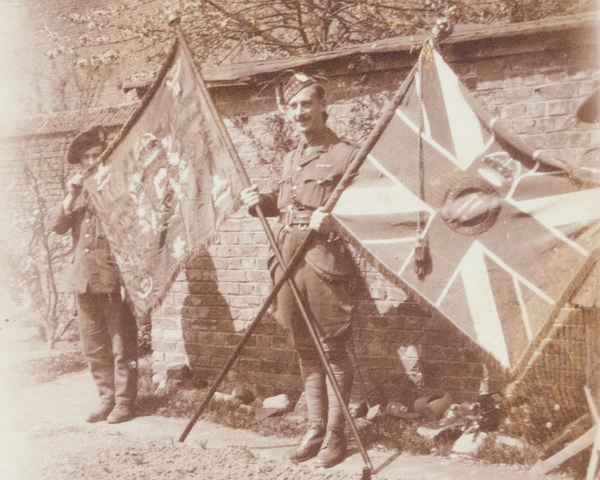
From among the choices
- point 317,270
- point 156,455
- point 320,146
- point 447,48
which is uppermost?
point 447,48

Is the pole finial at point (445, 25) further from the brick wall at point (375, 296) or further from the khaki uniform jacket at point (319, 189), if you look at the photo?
the brick wall at point (375, 296)

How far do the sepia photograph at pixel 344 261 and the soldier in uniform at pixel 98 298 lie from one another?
0.7 inches

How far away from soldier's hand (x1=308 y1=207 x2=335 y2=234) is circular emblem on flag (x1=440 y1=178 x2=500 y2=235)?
2.17 ft

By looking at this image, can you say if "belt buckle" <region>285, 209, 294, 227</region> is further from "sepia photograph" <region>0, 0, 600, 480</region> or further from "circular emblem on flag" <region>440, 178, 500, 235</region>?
"circular emblem on flag" <region>440, 178, 500, 235</region>

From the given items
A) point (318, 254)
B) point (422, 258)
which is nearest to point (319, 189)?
point (318, 254)

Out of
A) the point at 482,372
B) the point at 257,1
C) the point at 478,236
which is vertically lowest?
the point at 482,372

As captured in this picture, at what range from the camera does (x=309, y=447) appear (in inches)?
139

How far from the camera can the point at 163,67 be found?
3.86 meters

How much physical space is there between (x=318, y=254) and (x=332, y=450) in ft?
4.00

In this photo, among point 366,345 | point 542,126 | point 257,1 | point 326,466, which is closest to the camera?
point 326,466

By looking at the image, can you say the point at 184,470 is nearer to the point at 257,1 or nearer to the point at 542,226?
the point at 542,226

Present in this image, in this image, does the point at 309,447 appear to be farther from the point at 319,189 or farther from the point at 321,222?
the point at 319,189

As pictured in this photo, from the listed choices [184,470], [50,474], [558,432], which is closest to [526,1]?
[558,432]

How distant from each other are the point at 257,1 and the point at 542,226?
3.73 meters
